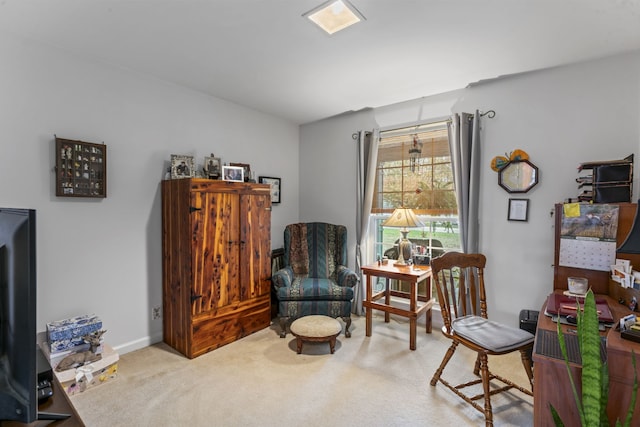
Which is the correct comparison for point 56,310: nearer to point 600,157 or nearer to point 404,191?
point 404,191

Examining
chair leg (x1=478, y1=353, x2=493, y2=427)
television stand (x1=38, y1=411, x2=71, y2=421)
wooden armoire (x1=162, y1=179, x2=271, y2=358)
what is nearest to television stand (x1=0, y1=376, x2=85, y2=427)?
television stand (x1=38, y1=411, x2=71, y2=421)

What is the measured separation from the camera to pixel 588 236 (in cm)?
209

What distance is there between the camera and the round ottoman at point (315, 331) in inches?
105

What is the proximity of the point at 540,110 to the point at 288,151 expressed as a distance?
2834mm

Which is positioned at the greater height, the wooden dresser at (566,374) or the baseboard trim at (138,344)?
the wooden dresser at (566,374)

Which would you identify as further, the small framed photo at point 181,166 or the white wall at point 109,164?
the small framed photo at point 181,166

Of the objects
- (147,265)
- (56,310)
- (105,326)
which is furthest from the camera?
(147,265)

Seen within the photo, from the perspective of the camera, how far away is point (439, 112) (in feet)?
10.7

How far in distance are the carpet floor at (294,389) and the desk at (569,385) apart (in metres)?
0.75

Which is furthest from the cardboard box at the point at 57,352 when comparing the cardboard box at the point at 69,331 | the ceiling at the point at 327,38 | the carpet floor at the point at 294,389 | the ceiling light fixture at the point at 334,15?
the ceiling light fixture at the point at 334,15

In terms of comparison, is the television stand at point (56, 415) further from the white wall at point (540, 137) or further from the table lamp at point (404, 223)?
the white wall at point (540, 137)

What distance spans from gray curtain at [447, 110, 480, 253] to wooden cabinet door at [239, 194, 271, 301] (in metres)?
1.96

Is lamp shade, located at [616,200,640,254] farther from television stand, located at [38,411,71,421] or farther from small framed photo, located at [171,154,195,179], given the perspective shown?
small framed photo, located at [171,154,195,179]

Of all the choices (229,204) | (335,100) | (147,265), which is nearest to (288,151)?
(335,100)
